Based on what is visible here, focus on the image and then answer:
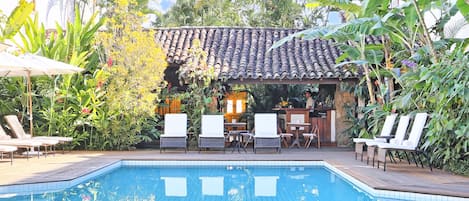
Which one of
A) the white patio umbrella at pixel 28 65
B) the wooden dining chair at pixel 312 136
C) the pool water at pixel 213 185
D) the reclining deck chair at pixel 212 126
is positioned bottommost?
the pool water at pixel 213 185

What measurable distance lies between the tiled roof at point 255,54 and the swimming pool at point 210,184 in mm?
3986

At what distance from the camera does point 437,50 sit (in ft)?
36.4

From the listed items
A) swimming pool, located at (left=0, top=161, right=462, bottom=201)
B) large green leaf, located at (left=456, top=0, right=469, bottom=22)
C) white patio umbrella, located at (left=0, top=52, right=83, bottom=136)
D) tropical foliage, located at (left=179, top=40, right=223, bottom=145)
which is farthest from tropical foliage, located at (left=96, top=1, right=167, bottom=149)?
large green leaf, located at (left=456, top=0, right=469, bottom=22)

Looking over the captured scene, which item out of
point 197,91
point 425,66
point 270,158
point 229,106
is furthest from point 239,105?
point 425,66

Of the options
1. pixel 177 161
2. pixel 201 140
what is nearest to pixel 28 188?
pixel 177 161

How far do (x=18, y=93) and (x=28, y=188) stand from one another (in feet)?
21.3

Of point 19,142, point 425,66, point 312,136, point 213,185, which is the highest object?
point 425,66

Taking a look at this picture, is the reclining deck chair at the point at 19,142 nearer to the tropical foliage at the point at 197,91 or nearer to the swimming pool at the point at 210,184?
the swimming pool at the point at 210,184

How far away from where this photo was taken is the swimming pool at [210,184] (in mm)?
8242

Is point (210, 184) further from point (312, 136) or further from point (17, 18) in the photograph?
point (17, 18)

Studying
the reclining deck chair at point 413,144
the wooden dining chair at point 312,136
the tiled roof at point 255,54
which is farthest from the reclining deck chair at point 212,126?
the reclining deck chair at point 413,144

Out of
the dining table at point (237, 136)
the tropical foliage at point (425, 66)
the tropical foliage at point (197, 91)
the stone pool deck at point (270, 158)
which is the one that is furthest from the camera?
the tropical foliage at point (197, 91)

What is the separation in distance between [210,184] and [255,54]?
28.1ft

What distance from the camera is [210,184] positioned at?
967cm
